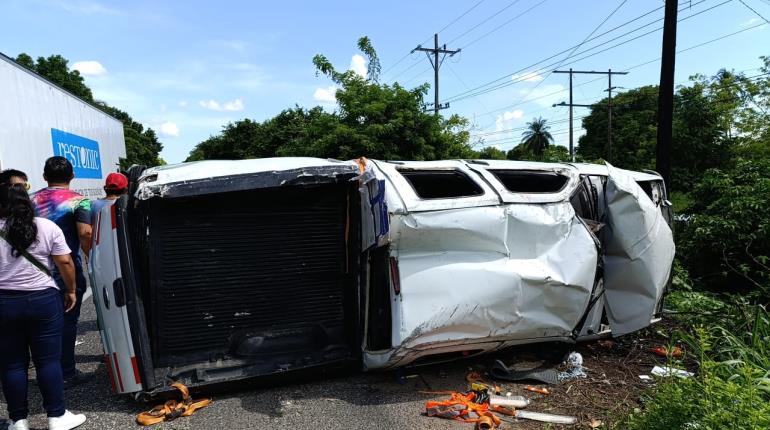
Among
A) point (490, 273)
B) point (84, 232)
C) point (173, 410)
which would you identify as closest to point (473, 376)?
point (490, 273)

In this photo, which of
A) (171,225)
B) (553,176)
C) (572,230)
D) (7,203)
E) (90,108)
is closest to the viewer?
(7,203)

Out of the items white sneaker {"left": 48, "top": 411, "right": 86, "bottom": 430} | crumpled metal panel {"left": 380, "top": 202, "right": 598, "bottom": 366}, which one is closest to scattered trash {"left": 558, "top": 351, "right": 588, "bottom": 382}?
crumpled metal panel {"left": 380, "top": 202, "right": 598, "bottom": 366}

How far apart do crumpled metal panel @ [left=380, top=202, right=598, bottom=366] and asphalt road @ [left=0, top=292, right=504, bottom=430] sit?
406mm

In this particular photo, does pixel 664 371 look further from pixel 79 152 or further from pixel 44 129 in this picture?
pixel 79 152

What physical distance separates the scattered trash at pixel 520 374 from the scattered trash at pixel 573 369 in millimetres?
65

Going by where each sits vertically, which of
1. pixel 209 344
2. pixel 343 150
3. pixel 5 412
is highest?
pixel 343 150

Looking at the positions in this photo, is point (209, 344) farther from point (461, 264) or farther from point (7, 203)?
→ point (461, 264)

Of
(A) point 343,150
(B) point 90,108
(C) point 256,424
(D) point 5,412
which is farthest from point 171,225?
(B) point 90,108

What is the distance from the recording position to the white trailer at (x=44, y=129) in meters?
6.70

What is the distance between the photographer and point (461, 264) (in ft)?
12.1

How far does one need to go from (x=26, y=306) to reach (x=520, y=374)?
11.5ft

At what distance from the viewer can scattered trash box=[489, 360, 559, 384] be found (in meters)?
3.99

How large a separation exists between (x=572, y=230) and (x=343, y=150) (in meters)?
9.02

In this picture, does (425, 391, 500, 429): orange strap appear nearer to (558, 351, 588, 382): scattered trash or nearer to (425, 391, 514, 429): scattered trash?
(425, 391, 514, 429): scattered trash
